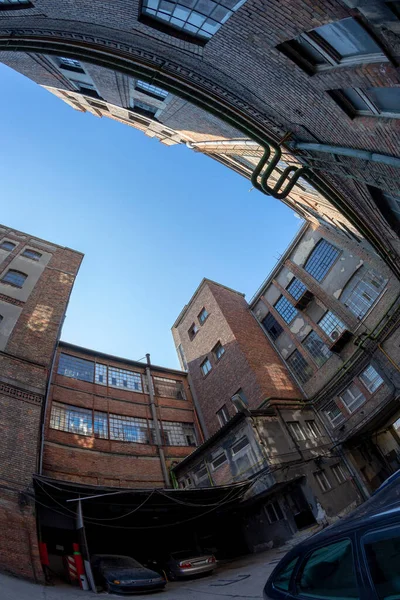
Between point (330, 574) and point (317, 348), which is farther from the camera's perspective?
point (317, 348)

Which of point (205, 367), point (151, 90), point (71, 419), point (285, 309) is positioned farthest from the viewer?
point (205, 367)

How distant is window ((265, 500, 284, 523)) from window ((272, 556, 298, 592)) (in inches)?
558

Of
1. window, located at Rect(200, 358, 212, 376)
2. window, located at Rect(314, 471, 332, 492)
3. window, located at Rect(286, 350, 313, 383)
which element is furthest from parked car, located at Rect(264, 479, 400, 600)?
window, located at Rect(200, 358, 212, 376)

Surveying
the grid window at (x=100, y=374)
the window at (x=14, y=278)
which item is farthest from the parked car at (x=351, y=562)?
the window at (x=14, y=278)

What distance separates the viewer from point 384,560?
200cm

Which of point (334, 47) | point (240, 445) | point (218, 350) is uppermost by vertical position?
point (334, 47)

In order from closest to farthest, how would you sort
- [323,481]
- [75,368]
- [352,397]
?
[323,481] < [352,397] < [75,368]

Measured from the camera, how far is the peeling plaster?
912 inches

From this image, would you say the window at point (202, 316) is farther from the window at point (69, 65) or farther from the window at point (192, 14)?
the window at point (192, 14)

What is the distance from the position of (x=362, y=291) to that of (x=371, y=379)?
5617 millimetres

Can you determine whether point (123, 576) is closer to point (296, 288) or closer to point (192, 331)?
point (192, 331)

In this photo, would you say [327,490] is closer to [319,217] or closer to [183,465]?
[183,465]

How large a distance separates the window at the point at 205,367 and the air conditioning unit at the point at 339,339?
963 cm

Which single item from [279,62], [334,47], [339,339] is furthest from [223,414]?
[334,47]
